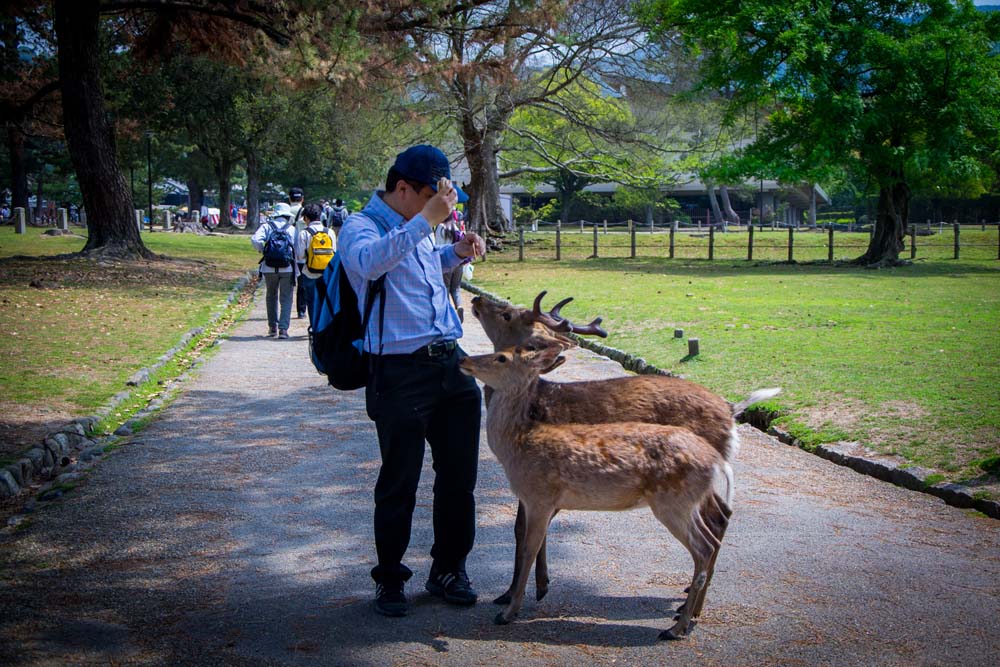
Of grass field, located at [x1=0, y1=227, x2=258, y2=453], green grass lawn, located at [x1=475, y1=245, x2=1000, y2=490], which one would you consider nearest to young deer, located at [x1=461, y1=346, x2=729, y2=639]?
green grass lawn, located at [x1=475, y1=245, x2=1000, y2=490]

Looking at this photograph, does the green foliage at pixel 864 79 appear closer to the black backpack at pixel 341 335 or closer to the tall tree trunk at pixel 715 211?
the black backpack at pixel 341 335

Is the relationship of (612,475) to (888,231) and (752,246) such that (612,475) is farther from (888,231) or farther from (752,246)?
(752,246)

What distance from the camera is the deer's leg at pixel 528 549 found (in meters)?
4.36

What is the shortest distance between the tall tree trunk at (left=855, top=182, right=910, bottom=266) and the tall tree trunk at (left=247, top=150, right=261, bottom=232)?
3604 centimetres

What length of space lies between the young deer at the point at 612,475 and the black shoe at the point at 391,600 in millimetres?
465

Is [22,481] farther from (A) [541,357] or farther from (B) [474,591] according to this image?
(A) [541,357]

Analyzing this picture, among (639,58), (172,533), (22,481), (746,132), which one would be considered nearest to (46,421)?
(22,481)

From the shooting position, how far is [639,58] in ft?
107

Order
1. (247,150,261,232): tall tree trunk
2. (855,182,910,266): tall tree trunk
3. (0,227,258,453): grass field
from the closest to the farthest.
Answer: (0,227,258,453): grass field, (855,182,910,266): tall tree trunk, (247,150,261,232): tall tree trunk

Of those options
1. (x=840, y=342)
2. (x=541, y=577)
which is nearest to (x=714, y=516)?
(x=541, y=577)

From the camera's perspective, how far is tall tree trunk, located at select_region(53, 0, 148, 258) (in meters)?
21.6

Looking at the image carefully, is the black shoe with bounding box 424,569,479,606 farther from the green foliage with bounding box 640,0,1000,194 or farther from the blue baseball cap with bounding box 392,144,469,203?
the green foliage with bounding box 640,0,1000,194

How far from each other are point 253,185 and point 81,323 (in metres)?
45.1

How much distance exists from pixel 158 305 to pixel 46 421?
9.67m
